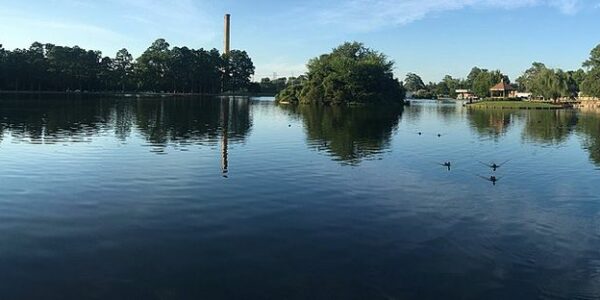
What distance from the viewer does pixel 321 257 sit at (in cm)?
1357

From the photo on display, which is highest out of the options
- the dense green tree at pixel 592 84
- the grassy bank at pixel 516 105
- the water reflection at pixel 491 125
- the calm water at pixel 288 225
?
the dense green tree at pixel 592 84

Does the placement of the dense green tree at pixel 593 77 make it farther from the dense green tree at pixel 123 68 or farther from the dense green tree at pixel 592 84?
the dense green tree at pixel 123 68

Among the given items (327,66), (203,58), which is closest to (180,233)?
(327,66)

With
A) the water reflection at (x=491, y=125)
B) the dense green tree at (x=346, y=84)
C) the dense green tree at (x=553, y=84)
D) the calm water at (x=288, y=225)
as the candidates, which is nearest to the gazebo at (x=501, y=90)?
the dense green tree at (x=553, y=84)

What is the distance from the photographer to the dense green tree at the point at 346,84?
422ft

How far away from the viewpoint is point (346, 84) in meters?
129

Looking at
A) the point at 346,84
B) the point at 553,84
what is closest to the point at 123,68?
the point at 346,84

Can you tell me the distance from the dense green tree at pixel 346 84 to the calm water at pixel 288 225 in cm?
9503

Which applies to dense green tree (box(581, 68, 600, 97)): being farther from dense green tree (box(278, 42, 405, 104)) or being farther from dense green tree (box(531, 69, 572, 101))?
dense green tree (box(278, 42, 405, 104))

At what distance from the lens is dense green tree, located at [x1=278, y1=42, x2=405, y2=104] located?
129 metres

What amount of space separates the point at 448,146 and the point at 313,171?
750 inches

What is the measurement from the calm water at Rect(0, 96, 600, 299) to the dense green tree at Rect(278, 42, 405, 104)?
9503cm

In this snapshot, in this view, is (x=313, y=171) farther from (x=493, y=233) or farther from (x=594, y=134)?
(x=594, y=134)

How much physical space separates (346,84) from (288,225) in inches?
4512
